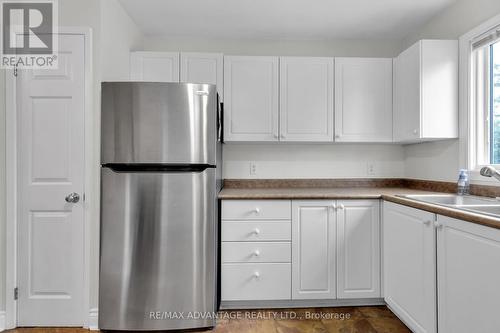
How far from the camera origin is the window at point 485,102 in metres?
1.91

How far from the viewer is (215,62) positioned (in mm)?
2377

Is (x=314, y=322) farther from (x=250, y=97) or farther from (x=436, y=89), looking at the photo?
(x=436, y=89)

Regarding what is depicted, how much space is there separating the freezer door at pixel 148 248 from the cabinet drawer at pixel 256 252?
0.31 meters

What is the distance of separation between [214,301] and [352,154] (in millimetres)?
1860

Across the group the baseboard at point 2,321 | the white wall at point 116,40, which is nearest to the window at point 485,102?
the white wall at point 116,40

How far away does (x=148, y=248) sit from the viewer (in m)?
1.78

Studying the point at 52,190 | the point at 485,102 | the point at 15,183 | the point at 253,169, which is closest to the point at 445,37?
the point at 485,102

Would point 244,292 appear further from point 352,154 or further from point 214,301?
point 352,154

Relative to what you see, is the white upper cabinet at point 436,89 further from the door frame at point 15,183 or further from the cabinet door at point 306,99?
the door frame at point 15,183

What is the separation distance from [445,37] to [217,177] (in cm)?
216

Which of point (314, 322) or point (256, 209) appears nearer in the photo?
point (314, 322)

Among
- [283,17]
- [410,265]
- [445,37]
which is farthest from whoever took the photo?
[283,17]

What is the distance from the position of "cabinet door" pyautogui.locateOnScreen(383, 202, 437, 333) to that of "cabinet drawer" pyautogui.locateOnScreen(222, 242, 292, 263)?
28.9 inches

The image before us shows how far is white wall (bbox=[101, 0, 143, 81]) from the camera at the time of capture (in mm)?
1909
